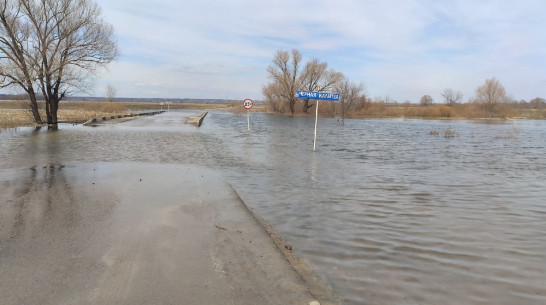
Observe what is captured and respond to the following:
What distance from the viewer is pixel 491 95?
72938 mm

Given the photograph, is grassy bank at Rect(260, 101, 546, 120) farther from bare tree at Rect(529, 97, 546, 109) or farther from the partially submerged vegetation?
bare tree at Rect(529, 97, 546, 109)

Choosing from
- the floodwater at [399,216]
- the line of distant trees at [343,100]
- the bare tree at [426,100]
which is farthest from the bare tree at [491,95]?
the floodwater at [399,216]

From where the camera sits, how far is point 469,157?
54.6 feet

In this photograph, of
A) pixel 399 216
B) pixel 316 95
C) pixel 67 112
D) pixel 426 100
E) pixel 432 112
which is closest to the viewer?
pixel 399 216

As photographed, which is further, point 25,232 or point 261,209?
point 261,209

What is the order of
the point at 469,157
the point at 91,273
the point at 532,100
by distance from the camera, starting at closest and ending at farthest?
the point at 91,273, the point at 469,157, the point at 532,100

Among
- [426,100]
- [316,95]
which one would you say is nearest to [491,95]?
[426,100]

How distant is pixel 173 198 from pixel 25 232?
2686 mm

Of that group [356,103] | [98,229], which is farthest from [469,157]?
[356,103]

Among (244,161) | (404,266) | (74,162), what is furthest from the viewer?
(244,161)

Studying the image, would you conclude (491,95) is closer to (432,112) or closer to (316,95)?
(432,112)

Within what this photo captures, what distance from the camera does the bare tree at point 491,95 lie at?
72.5m

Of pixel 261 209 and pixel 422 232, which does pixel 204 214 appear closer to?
pixel 261 209

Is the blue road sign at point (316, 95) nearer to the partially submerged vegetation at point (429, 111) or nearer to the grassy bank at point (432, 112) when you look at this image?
the grassy bank at point (432, 112)
